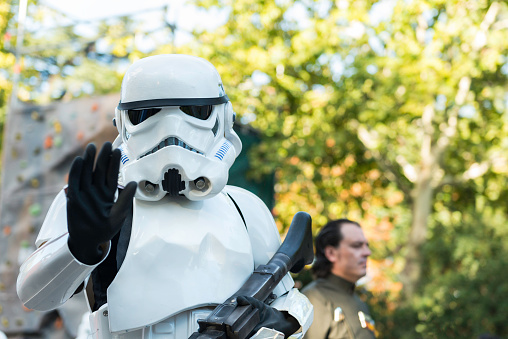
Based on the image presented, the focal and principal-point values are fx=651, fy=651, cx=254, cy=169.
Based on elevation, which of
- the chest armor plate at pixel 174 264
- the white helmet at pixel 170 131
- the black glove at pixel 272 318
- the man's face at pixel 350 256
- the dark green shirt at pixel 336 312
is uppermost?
the white helmet at pixel 170 131

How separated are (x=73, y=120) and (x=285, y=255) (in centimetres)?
418

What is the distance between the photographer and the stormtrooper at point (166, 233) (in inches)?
84.4

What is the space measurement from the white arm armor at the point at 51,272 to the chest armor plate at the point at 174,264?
19 cm

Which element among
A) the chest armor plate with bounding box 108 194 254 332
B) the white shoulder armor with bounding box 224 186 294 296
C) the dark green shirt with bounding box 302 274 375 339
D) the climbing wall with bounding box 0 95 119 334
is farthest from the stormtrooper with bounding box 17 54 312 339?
the climbing wall with bounding box 0 95 119 334

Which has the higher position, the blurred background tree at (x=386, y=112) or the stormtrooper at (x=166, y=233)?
the stormtrooper at (x=166, y=233)

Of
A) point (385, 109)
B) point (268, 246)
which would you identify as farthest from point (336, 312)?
point (385, 109)

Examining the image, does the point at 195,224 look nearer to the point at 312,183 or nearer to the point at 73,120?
the point at 73,120

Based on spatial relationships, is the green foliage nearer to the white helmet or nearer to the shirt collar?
the shirt collar

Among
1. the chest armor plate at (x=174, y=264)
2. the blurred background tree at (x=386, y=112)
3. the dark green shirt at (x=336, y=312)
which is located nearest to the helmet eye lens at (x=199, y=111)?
the chest armor plate at (x=174, y=264)

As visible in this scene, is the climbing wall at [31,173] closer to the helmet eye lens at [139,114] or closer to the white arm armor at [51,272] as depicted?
the helmet eye lens at [139,114]

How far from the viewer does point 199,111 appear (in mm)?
2318

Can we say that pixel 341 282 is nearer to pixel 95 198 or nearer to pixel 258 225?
pixel 258 225

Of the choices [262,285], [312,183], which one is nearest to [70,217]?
[262,285]

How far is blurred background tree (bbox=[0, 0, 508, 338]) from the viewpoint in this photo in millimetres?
8352
